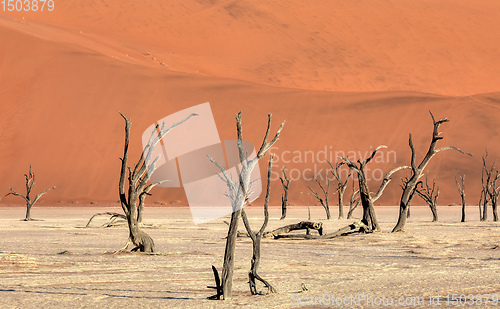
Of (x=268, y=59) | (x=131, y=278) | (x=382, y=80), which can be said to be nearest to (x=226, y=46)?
(x=268, y=59)

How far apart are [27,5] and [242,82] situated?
107 feet

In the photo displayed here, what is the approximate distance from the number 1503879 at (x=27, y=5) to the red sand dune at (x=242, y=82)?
157cm

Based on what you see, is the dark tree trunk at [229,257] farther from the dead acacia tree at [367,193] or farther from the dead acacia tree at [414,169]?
the dead acacia tree at [414,169]

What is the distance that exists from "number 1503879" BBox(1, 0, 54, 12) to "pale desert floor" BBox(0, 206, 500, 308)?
63552 millimetres

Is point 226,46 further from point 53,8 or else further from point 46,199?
point 46,199

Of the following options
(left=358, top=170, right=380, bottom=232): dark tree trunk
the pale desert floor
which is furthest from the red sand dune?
the pale desert floor

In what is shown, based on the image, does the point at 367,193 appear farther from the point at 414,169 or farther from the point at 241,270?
the point at 241,270

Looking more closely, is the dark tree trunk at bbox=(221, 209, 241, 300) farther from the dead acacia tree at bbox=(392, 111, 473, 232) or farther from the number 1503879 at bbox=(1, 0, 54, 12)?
the number 1503879 at bbox=(1, 0, 54, 12)

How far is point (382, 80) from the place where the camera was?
233 ft

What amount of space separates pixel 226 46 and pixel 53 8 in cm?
2061

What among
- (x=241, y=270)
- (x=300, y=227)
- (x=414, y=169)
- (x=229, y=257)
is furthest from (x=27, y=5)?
(x=229, y=257)

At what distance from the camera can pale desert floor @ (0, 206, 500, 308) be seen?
862 cm

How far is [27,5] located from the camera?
3223 inches

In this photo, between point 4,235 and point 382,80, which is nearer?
point 4,235
